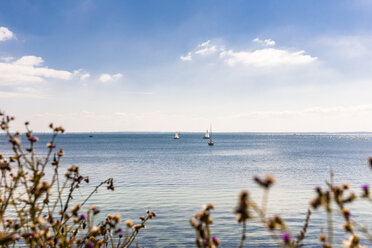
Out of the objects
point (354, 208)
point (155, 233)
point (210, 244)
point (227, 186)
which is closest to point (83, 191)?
point (155, 233)

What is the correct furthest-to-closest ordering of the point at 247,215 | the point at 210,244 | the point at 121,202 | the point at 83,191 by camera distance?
the point at 83,191, the point at 121,202, the point at 210,244, the point at 247,215

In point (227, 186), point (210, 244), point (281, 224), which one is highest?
point (281, 224)

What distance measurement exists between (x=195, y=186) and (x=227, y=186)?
3.02 meters

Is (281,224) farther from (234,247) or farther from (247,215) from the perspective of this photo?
(234,247)

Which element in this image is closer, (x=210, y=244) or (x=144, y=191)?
(x=210, y=244)

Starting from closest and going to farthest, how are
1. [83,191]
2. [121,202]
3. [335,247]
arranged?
[335,247] < [121,202] < [83,191]

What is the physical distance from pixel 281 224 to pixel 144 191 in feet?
73.1

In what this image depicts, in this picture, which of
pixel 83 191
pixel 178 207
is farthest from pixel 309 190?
pixel 83 191

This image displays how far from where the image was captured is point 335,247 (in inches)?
451

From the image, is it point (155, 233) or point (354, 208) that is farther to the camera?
point (354, 208)

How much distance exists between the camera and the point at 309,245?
1159 centimetres

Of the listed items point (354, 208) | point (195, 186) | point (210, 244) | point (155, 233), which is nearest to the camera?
point (210, 244)

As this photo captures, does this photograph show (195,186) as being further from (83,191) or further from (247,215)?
(247,215)

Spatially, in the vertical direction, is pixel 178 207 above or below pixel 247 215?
below
